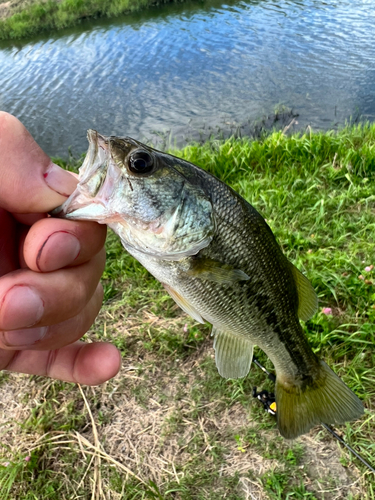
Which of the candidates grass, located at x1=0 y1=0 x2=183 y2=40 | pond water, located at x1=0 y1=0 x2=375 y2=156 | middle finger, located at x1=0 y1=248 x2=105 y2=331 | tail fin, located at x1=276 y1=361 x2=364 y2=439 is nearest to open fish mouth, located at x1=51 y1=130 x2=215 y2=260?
middle finger, located at x1=0 y1=248 x2=105 y2=331

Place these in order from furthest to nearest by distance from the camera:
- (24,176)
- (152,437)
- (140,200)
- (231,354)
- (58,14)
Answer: (58,14), (152,437), (231,354), (140,200), (24,176)

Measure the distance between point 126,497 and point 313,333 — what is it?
1.74 m

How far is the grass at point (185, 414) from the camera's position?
233 cm

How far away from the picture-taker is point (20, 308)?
1.19 meters

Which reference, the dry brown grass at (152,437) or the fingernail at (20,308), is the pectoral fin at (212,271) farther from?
the dry brown grass at (152,437)

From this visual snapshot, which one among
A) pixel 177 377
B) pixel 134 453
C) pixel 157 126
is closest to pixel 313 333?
pixel 177 377

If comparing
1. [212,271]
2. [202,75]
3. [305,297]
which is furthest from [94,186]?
[202,75]

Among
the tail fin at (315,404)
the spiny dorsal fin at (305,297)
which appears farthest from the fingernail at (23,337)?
the tail fin at (315,404)

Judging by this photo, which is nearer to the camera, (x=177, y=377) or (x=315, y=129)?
(x=177, y=377)

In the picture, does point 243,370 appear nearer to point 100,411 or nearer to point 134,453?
point 134,453

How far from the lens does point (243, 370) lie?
6.25 feet

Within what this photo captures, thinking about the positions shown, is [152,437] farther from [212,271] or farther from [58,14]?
[58,14]

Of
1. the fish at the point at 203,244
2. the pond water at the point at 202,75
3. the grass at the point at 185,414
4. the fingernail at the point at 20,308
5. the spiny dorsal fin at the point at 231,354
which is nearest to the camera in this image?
the fingernail at the point at 20,308

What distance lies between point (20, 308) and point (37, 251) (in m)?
A: 0.20
